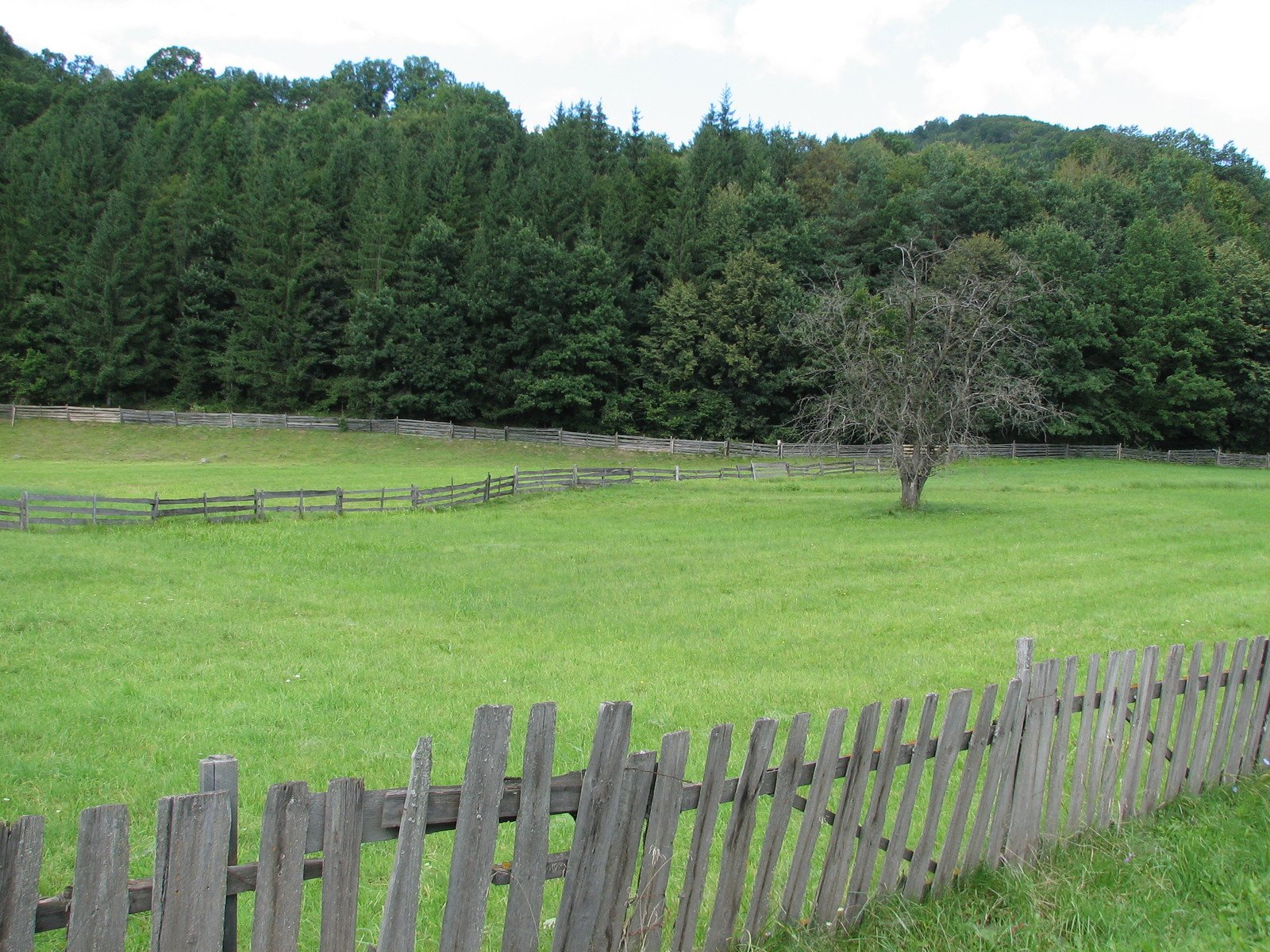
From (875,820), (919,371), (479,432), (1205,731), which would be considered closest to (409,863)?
(875,820)

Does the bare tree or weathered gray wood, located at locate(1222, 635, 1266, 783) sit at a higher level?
the bare tree

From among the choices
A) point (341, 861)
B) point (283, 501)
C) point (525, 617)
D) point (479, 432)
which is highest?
point (341, 861)

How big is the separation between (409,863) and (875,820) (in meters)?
2.33

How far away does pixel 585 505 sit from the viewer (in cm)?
3606

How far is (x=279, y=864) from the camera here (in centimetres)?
304

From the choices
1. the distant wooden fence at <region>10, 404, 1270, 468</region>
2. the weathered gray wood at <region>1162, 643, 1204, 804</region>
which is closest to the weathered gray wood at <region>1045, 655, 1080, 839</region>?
the weathered gray wood at <region>1162, 643, 1204, 804</region>

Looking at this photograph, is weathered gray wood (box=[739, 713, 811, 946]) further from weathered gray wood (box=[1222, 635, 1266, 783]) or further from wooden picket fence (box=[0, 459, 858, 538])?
wooden picket fence (box=[0, 459, 858, 538])

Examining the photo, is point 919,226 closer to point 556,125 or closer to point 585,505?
point 556,125

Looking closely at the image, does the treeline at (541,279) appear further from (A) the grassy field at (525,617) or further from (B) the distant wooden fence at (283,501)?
(A) the grassy field at (525,617)

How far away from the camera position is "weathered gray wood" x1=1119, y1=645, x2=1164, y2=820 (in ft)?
18.6

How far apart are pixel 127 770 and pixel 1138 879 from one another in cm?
782

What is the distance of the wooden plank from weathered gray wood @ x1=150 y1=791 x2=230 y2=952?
2838mm

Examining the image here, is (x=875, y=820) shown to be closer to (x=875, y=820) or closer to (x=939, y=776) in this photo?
(x=875, y=820)

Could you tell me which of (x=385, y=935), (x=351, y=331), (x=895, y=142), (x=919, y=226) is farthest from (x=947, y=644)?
(x=895, y=142)
